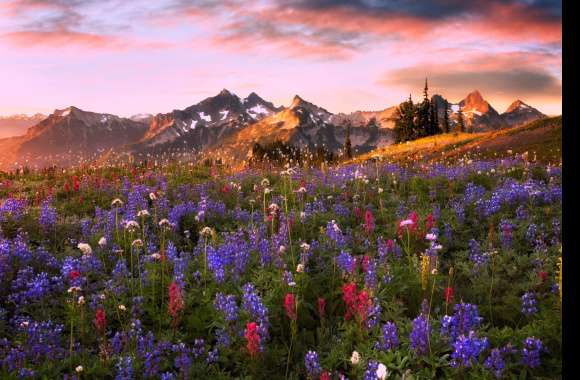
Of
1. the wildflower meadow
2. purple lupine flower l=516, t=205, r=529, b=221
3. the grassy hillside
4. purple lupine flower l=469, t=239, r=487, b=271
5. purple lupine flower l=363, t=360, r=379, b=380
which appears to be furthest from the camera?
the grassy hillside

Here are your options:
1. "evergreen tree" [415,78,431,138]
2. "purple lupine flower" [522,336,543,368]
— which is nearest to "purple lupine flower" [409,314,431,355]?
"purple lupine flower" [522,336,543,368]

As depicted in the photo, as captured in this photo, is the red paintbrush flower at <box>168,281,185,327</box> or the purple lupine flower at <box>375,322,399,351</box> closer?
the purple lupine flower at <box>375,322,399,351</box>

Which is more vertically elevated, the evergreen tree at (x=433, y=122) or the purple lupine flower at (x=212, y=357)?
the evergreen tree at (x=433, y=122)

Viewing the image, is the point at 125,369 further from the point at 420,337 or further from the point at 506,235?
the point at 506,235

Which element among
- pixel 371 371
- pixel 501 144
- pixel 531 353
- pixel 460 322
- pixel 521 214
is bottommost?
pixel 371 371

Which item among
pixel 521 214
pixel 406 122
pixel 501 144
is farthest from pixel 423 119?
pixel 521 214

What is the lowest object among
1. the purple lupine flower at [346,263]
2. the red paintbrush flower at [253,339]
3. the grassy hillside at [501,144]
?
the red paintbrush flower at [253,339]

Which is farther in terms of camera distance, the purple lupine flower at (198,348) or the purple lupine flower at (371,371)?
the purple lupine flower at (198,348)

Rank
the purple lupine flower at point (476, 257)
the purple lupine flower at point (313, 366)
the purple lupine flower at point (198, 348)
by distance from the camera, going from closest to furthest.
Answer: the purple lupine flower at point (313, 366)
the purple lupine flower at point (198, 348)
the purple lupine flower at point (476, 257)

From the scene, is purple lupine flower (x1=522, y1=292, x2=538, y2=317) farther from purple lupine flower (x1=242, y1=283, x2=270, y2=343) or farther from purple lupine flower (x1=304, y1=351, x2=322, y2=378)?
purple lupine flower (x1=242, y1=283, x2=270, y2=343)

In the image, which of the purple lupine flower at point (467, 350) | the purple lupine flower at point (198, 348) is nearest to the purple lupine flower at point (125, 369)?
the purple lupine flower at point (198, 348)

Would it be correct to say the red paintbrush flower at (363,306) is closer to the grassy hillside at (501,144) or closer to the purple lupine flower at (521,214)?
the purple lupine flower at (521,214)

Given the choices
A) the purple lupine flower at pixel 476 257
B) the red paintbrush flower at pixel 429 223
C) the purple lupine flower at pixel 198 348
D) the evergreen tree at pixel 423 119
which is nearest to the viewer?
the purple lupine flower at pixel 198 348

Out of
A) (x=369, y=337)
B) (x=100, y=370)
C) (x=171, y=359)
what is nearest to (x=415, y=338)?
(x=369, y=337)
